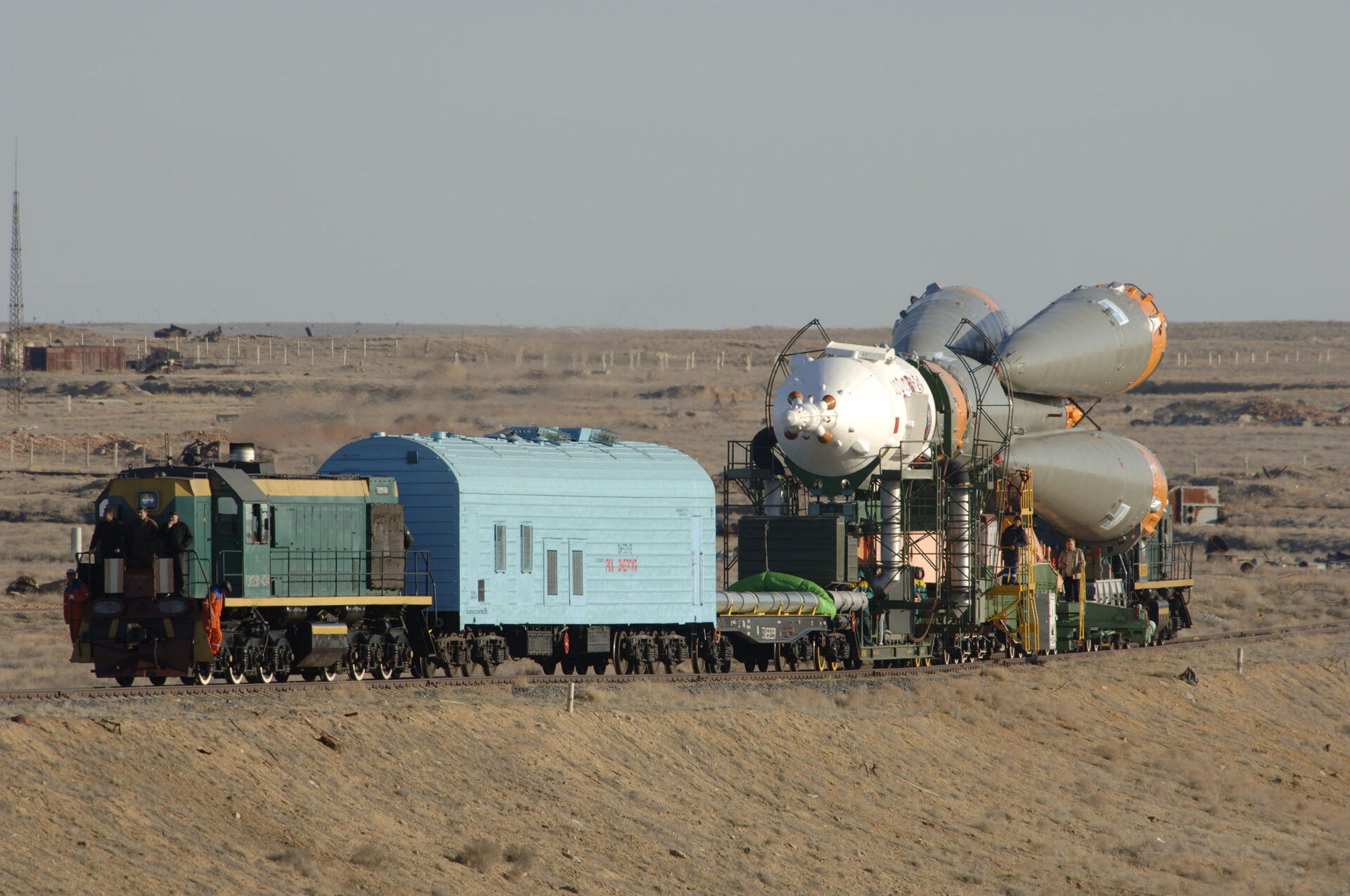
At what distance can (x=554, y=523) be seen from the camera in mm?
31531

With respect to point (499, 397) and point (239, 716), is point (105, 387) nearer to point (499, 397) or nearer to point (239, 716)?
point (499, 397)

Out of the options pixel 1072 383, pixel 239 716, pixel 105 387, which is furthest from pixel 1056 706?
pixel 105 387

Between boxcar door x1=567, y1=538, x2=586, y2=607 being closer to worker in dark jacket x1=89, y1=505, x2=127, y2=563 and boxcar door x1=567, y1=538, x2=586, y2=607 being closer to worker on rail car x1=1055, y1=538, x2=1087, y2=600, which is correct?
worker in dark jacket x1=89, y1=505, x2=127, y2=563

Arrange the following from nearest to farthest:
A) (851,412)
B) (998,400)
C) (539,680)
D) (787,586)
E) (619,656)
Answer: (539,680)
(619,656)
(787,586)
(851,412)
(998,400)

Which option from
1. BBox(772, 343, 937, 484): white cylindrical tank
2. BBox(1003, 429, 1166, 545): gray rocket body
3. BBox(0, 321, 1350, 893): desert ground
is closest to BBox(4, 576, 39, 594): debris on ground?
BBox(0, 321, 1350, 893): desert ground

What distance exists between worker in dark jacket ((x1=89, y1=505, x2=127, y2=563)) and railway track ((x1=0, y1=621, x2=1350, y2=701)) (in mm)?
2037

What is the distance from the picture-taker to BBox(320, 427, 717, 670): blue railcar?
30.0 metres

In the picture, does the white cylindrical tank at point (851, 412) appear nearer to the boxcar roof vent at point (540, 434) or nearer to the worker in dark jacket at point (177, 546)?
the boxcar roof vent at point (540, 434)

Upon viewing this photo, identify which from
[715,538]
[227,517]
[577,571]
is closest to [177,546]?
[227,517]

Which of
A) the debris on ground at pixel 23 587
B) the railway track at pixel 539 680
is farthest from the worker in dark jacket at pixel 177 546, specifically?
the debris on ground at pixel 23 587

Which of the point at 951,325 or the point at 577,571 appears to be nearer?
the point at 577,571

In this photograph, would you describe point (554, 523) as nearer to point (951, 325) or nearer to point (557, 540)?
point (557, 540)

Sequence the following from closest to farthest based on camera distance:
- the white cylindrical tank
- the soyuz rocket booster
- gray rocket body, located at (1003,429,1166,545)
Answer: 1. the white cylindrical tank
2. the soyuz rocket booster
3. gray rocket body, located at (1003,429,1166,545)

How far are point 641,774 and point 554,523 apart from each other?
850 centimetres
